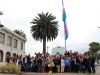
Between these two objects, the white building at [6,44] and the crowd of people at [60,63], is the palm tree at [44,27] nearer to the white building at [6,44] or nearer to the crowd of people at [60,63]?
the white building at [6,44]

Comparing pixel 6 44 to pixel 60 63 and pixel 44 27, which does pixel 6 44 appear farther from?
pixel 60 63

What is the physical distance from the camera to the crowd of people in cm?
1199

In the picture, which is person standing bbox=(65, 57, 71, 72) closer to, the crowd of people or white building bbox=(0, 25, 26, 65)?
the crowd of people

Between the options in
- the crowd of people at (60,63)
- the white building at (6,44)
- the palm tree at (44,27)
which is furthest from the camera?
the palm tree at (44,27)

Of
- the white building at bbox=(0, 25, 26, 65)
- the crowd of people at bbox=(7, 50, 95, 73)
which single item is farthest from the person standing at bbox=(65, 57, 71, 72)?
the white building at bbox=(0, 25, 26, 65)

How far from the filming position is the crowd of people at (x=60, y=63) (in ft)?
39.3

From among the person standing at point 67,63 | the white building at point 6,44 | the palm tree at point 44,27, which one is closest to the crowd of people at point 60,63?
the person standing at point 67,63

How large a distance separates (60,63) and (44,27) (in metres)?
15.5

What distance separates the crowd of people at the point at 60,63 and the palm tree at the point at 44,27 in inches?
524

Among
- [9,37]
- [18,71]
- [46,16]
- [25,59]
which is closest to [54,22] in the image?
[46,16]

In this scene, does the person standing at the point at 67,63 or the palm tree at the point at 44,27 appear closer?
the person standing at the point at 67,63

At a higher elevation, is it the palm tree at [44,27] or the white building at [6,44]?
the palm tree at [44,27]

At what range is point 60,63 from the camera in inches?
508

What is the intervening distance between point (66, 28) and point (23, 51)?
18.2 m
